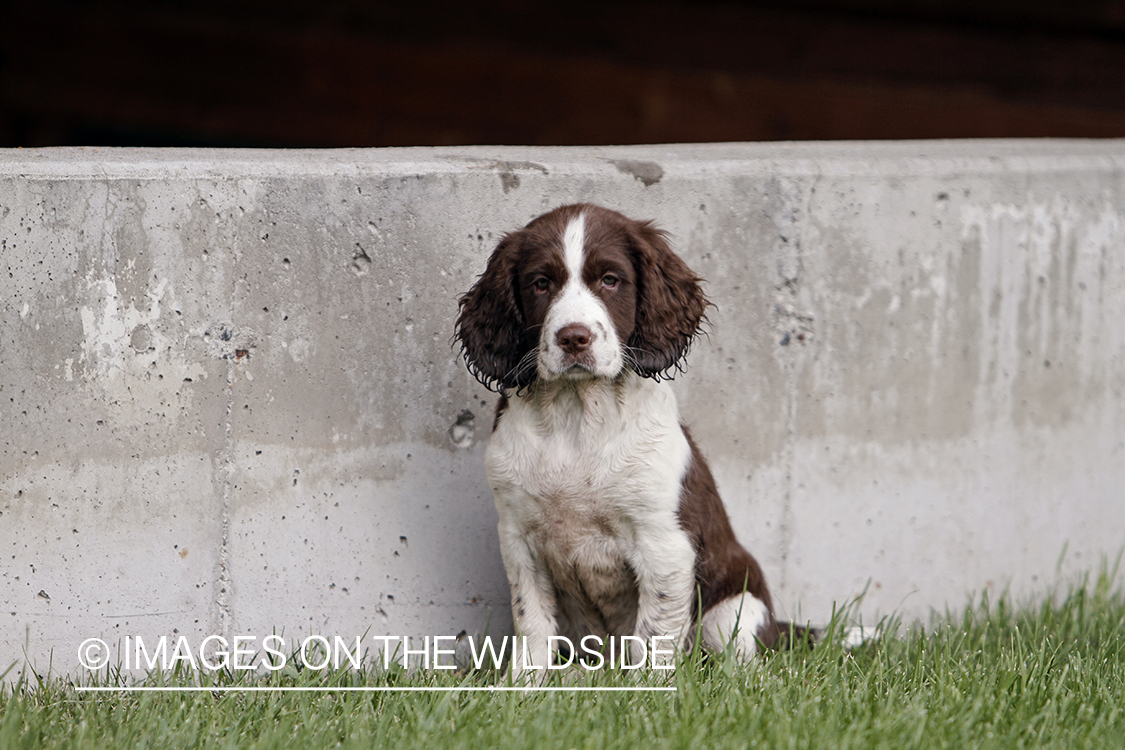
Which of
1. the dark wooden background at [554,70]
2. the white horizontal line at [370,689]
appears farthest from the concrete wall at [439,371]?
the dark wooden background at [554,70]

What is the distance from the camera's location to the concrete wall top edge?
10.3 feet

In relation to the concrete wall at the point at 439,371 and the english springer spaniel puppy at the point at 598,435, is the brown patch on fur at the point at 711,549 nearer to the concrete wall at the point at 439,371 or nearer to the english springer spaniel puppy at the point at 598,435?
the english springer spaniel puppy at the point at 598,435

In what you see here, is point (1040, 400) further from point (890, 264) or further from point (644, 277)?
point (644, 277)

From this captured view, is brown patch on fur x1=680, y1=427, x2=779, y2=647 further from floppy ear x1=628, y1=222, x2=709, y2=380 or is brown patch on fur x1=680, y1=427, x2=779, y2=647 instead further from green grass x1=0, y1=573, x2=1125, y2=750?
floppy ear x1=628, y1=222, x2=709, y2=380

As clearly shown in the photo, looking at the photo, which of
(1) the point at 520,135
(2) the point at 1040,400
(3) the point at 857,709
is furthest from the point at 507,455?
(1) the point at 520,135

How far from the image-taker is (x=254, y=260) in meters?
3.23

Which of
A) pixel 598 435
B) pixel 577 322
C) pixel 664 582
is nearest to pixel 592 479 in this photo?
pixel 598 435

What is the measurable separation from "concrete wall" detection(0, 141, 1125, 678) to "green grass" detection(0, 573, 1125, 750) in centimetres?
41

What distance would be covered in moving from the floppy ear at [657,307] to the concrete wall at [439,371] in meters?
0.48

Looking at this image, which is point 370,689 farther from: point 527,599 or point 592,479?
point 592,479

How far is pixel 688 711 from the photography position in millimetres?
2664

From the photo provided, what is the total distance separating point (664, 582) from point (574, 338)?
0.75 metres

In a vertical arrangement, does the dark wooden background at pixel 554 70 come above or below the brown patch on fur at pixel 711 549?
above

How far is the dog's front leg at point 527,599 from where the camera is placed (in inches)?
124
